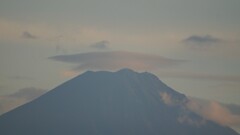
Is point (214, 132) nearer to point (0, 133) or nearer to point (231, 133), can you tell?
point (231, 133)

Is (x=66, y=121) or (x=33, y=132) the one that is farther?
(x=66, y=121)

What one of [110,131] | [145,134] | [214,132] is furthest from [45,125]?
[214,132]

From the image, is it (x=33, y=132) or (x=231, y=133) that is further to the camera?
(x=231, y=133)

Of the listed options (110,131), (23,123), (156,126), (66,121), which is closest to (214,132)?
(156,126)

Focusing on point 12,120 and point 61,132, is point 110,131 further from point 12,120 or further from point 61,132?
point 12,120

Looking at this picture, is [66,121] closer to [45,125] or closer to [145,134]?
[45,125]

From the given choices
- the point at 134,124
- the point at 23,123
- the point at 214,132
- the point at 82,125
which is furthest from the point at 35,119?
the point at 214,132
